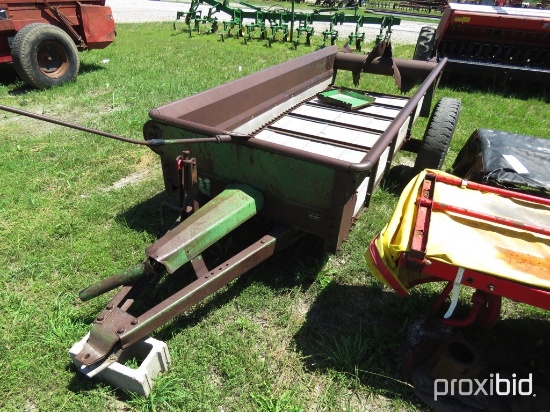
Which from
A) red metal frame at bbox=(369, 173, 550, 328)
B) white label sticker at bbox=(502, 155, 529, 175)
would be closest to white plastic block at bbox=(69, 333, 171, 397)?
red metal frame at bbox=(369, 173, 550, 328)

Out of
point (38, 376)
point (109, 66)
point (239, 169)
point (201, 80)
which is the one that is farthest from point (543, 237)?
point (109, 66)

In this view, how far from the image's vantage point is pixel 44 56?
231 inches

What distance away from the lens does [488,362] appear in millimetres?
2137

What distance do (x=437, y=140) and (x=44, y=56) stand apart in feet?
19.1

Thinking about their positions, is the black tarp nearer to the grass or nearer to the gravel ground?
the grass

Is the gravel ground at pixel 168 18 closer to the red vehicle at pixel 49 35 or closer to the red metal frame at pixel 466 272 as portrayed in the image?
the red vehicle at pixel 49 35

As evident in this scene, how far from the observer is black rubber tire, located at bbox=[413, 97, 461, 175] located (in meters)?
3.38

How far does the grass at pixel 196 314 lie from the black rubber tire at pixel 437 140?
0.49 meters

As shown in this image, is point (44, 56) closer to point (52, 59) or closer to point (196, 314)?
point (52, 59)

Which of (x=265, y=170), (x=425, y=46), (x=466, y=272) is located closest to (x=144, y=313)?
(x=265, y=170)

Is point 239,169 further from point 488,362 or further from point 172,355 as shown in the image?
point 488,362

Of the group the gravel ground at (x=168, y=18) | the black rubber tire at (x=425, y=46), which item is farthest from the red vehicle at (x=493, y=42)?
the gravel ground at (x=168, y=18)

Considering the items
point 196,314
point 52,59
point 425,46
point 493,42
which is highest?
point 493,42

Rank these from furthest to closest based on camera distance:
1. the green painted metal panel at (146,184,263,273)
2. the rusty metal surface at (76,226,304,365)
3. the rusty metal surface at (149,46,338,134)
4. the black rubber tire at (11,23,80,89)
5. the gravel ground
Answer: the gravel ground
the black rubber tire at (11,23,80,89)
the rusty metal surface at (149,46,338,134)
the green painted metal panel at (146,184,263,273)
the rusty metal surface at (76,226,304,365)
